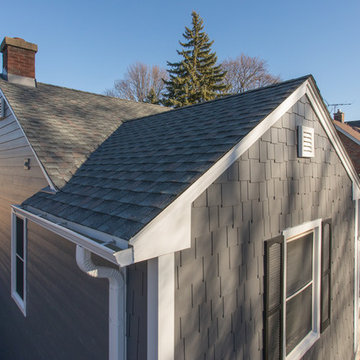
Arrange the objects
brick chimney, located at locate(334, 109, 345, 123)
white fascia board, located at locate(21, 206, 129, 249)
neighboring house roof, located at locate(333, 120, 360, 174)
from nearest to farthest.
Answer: white fascia board, located at locate(21, 206, 129, 249) < neighboring house roof, located at locate(333, 120, 360, 174) < brick chimney, located at locate(334, 109, 345, 123)

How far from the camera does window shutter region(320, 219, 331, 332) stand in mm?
3807

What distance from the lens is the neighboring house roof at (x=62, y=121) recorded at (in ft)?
13.3

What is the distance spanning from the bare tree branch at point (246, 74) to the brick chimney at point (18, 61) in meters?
23.9

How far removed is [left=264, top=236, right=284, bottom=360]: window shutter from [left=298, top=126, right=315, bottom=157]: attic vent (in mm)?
1149

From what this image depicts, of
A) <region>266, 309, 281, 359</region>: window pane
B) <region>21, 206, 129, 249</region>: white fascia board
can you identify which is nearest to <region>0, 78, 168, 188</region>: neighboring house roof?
<region>21, 206, 129, 249</region>: white fascia board

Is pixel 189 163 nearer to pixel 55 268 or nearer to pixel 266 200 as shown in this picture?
pixel 266 200

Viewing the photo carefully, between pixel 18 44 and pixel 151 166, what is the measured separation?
601 cm

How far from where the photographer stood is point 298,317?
3.51 metres

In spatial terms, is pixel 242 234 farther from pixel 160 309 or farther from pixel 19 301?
pixel 19 301

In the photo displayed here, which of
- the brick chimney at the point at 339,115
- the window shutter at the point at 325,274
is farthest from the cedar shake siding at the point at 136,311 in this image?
the brick chimney at the point at 339,115

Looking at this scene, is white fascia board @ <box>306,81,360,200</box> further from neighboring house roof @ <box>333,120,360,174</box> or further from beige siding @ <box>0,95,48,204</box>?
neighboring house roof @ <box>333,120,360,174</box>

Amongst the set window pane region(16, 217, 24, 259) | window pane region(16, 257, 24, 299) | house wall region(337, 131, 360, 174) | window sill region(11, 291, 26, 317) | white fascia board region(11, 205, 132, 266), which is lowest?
window sill region(11, 291, 26, 317)

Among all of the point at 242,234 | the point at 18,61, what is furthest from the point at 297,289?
the point at 18,61

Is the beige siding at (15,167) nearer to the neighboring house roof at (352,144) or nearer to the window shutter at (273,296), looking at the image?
the window shutter at (273,296)
